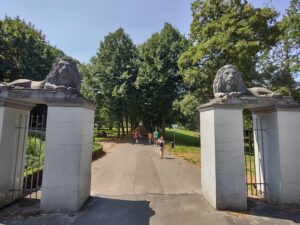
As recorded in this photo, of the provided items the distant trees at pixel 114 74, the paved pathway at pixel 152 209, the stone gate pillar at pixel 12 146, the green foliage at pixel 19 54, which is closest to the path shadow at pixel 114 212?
the paved pathway at pixel 152 209

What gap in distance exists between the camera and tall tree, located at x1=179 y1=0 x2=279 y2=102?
43.7ft

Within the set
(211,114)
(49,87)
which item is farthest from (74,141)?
(211,114)

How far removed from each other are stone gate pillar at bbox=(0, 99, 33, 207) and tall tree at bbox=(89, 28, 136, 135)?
1754 cm

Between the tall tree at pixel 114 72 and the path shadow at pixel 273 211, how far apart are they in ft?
63.1

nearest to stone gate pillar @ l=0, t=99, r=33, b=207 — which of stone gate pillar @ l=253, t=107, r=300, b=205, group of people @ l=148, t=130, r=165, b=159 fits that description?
stone gate pillar @ l=253, t=107, r=300, b=205

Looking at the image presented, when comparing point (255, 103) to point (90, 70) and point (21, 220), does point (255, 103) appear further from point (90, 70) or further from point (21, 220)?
point (90, 70)

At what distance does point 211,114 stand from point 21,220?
5.39 metres

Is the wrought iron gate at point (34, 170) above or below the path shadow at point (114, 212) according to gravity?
above

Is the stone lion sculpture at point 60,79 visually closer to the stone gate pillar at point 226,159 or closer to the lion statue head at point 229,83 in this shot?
the stone gate pillar at point 226,159

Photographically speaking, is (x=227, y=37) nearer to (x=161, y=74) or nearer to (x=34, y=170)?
(x=161, y=74)

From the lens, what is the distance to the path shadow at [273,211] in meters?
4.89

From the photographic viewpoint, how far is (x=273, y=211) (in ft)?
17.0

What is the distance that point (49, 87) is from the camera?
5.13m

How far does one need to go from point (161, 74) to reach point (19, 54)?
A: 16.5 m
